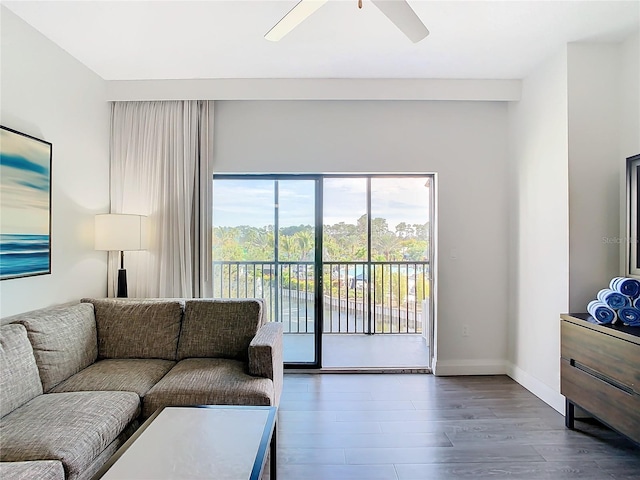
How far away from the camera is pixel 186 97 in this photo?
347 centimetres

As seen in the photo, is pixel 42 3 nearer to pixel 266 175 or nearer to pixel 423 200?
pixel 266 175

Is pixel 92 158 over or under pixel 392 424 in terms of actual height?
over

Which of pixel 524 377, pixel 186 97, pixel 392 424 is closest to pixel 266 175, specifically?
pixel 186 97

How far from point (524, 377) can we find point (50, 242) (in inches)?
158

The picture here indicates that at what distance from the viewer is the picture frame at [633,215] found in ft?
8.07

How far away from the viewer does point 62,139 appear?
9.34ft

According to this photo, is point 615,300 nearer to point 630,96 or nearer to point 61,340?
point 630,96

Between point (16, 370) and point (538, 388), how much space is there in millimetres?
3650

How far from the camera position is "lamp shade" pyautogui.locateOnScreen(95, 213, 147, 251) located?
3.09 m

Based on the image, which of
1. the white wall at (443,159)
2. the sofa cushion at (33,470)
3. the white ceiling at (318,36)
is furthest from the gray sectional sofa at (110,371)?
the white ceiling at (318,36)

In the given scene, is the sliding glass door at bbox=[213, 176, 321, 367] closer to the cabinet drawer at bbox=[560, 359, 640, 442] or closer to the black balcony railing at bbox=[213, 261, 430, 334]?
the black balcony railing at bbox=[213, 261, 430, 334]

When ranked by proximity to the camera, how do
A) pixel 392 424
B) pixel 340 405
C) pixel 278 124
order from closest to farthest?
pixel 392 424 < pixel 340 405 < pixel 278 124

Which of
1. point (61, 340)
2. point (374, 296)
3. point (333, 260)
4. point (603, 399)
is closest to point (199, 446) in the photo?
point (61, 340)

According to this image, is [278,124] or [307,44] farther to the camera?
[278,124]
